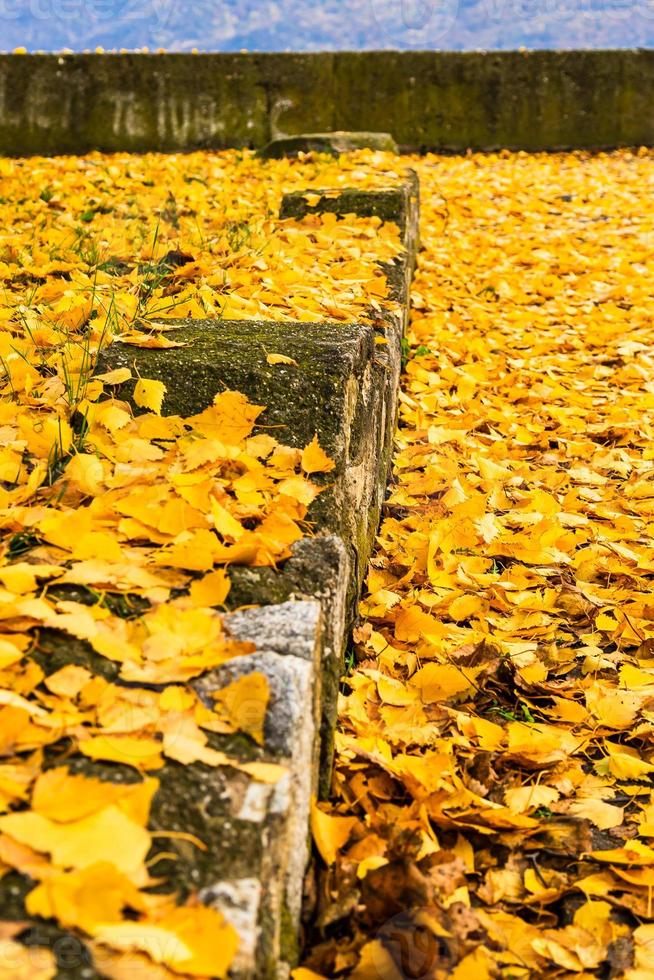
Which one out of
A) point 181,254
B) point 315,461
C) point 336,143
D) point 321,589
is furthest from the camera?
point 336,143

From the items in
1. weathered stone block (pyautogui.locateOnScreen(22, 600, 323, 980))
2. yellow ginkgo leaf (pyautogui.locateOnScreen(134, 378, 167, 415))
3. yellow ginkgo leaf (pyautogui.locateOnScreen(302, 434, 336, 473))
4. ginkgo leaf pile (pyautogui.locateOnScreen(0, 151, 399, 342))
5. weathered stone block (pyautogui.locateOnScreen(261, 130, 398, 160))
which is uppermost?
weathered stone block (pyautogui.locateOnScreen(261, 130, 398, 160))

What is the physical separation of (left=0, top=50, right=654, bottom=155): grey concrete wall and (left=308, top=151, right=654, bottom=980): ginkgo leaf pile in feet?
14.2

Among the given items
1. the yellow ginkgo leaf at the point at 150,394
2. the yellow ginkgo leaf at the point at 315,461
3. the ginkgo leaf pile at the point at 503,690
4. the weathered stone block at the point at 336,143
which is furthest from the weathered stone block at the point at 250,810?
the weathered stone block at the point at 336,143

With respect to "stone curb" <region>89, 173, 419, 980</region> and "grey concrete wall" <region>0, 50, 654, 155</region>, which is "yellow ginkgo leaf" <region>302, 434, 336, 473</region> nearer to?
"stone curb" <region>89, 173, 419, 980</region>

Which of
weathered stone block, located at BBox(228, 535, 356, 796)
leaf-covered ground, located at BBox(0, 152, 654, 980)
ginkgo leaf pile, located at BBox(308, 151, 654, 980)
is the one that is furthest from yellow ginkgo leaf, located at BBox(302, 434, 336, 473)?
ginkgo leaf pile, located at BBox(308, 151, 654, 980)

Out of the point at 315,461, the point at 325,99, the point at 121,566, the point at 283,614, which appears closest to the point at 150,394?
the point at 315,461

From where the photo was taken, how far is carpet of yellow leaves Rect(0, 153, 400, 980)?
2.38ft

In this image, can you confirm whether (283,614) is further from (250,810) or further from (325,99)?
(325,99)

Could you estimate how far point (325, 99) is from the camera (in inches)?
273

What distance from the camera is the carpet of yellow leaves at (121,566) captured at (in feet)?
2.38

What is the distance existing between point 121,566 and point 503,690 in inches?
32.2

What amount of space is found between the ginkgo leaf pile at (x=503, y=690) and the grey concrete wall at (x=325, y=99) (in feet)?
14.2

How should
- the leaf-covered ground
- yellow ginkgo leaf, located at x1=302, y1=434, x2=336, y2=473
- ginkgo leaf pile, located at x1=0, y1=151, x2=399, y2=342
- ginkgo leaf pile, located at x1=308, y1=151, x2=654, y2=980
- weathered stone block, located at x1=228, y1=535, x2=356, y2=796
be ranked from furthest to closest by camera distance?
ginkgo leaf pile, located at x1=0, y1=151, x2=399, y2=342 < yellow ginkgo leaf, located at x1=302, y1=434, x2=336, y2=473 < weathered stone block, located at x1=228, y1=535, x2=356, y2=796 < ginkgo leaf pile, located at x1=308, y1=151, x2=654, y2=980 < the leaf-covered ground

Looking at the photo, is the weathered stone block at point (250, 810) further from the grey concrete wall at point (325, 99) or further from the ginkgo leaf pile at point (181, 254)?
the grey concrete wall at point (325, 99)
